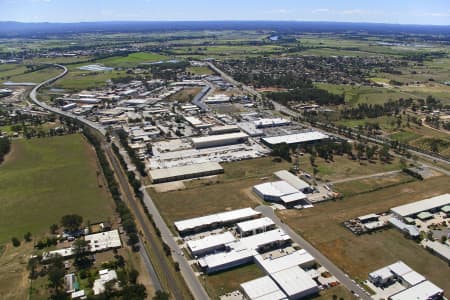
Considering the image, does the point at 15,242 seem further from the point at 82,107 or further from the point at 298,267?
the point at 82,107

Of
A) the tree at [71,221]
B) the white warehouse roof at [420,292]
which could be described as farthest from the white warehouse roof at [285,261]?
the tree at [71,221]

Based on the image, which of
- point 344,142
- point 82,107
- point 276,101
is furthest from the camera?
point 276,101

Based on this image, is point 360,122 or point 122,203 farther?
point 360,122

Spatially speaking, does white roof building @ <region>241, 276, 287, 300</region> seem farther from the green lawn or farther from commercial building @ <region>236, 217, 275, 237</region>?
the green lawn

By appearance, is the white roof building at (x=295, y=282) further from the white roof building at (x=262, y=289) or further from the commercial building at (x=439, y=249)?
the commercial building at (x=439, y=249)

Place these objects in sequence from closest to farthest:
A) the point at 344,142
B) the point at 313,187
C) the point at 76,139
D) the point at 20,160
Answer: the point at 313,187 < the point at 20,160 < the point at 344,142 < the point at 76,139

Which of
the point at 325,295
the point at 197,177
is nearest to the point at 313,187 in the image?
the point at 197,177

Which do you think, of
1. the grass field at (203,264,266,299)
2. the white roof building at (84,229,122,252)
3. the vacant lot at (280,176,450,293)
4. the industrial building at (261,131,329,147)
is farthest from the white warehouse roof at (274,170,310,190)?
the white roof building at (84,229,122,252)
